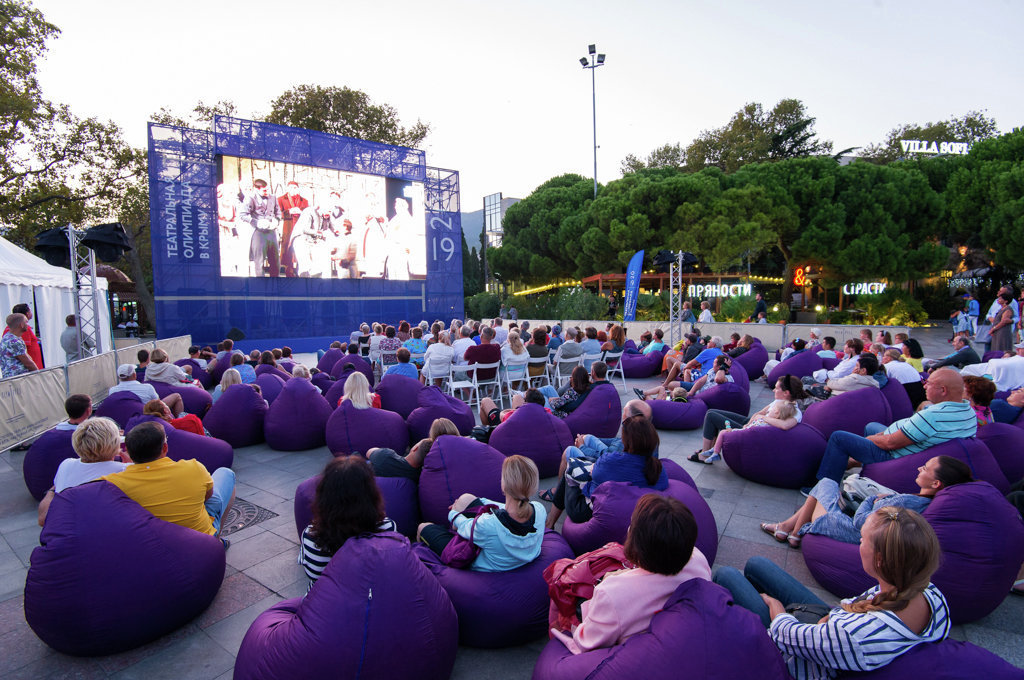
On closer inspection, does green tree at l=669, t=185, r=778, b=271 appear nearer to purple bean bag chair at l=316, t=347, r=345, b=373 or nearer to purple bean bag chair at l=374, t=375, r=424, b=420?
purple bean bag chair at l=316, t=347, r=345, b=373

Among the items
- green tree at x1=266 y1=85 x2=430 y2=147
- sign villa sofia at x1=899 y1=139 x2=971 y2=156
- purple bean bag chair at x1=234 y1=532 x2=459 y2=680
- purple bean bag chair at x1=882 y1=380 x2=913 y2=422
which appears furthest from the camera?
sign villa sofia at x1=899 y1=139 x2=971 y2=156

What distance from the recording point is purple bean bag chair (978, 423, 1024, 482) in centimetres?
357

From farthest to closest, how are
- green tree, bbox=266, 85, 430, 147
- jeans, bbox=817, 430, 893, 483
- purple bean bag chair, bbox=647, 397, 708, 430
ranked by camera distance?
green tree, bbox=266, 85, 430, 147 → purple bean bag chair, bbox=647, 397, 708, 430 → jeans, bbox=817, 430, 893, 483

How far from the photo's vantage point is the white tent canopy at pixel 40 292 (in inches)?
372

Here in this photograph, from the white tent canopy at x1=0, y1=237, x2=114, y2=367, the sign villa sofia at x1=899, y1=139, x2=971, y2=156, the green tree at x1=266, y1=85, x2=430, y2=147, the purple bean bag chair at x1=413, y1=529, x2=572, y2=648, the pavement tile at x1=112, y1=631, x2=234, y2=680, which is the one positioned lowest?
the pavement tile at x1=112, y1=631, x2=234, y2=680

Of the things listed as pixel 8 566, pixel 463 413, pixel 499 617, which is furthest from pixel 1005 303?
pixel 8 566

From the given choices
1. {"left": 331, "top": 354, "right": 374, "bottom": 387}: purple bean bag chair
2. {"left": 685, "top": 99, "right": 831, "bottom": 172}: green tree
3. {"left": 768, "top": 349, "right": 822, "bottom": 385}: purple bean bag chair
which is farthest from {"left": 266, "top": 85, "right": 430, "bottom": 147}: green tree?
{"left": 768, "top": 349, "right": 822, "bottom": 385}: purple bean bag chair

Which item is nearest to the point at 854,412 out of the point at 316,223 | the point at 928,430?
the point at 928,430

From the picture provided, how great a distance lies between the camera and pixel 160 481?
257cm

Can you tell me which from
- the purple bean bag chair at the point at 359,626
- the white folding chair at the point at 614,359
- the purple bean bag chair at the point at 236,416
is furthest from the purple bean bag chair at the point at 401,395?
the purple bean bag chair at the point at 359,626

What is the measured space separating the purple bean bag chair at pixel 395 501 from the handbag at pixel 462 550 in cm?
85

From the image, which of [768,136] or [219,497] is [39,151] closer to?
[219,497]

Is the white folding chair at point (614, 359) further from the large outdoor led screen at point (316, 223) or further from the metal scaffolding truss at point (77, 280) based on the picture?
the large outdoor led screen at point (316, 223)

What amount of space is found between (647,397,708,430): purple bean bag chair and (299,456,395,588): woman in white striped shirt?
4.62 metres
